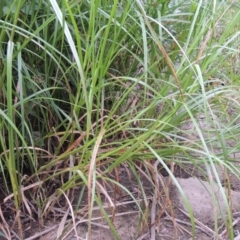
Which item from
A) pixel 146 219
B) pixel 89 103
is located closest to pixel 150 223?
pixel 146 219

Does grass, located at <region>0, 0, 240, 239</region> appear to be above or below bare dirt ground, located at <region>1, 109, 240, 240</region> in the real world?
above

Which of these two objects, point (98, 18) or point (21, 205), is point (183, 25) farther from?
point (21, 205)

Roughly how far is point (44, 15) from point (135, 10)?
0.74ft

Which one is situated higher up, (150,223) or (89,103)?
(89,103)

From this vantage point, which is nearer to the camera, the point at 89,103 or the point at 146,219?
the point at 89,103

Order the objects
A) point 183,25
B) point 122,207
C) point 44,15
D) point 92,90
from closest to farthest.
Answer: point 92,90, point 44,15, point 122,207, point 183,25

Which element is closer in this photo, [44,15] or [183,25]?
[44,15]

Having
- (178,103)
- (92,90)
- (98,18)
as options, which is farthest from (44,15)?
(178,103)

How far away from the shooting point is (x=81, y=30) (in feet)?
3.85

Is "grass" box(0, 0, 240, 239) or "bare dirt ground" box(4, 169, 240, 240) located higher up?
"grass" box(0, 0, 240, 239)

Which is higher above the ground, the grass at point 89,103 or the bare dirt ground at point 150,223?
the grass at point 89,103

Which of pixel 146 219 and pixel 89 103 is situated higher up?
pixel 89 103

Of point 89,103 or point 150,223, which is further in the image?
point 150,223

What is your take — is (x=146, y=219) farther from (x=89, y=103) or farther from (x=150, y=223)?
(x=89, y=103)
